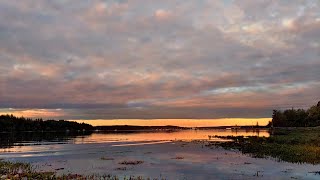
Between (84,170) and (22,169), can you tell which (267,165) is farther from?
(22,169)

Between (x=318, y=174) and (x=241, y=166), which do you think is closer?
(x=318, y=174)

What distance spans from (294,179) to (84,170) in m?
21.7

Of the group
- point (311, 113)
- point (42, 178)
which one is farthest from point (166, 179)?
point (311, 113)

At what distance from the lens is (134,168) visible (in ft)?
131

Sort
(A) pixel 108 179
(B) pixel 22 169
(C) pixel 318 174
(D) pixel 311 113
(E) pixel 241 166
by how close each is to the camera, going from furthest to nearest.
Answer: (D) pixel 311 113, (E) pixel 241 166, (B) pixel 22 169, (C) pixel 318 174, (A) pixel 108 179

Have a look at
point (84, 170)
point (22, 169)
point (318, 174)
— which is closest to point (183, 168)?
point (84, 170)

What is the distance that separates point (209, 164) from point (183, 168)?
A: 5024 mm

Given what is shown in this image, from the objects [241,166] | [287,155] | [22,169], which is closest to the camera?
[22,169]

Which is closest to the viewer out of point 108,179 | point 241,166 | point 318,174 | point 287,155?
point 108,179

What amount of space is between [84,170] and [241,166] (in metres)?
18.1

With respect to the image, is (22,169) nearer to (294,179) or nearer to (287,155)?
(294,179)

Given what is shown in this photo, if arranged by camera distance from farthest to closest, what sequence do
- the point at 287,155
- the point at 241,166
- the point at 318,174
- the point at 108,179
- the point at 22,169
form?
the point at 287,155, the point at 241,166, the point at 22,169, the point at 318,174, the point at 108,179

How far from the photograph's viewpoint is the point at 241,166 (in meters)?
40.9

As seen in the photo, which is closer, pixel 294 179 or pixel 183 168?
pixel 294 179
